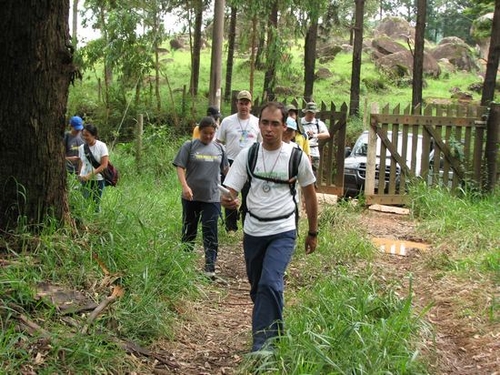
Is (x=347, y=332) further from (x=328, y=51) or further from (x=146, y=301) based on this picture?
(x=328, y=51)

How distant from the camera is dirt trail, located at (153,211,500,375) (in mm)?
4492

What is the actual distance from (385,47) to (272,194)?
4155cm

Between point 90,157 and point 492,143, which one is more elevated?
point 492,143

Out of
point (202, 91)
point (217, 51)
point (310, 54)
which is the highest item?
point (310, 54)

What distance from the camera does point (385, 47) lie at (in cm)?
4353

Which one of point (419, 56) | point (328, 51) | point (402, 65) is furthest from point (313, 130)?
point (328, 51)

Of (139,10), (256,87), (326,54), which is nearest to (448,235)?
(139,10)

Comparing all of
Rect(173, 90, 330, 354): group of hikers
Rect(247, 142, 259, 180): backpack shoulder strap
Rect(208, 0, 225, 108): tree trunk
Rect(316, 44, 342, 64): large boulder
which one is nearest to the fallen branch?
Rect(173, 90, 330, 354): group of hikers

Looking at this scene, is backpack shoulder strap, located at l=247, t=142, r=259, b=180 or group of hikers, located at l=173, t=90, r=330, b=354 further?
backpack shoulder strap, located at l=247, t=142, r=259, b=180

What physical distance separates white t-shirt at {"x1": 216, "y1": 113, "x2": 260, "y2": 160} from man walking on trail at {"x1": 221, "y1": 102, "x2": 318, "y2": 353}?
342 cm

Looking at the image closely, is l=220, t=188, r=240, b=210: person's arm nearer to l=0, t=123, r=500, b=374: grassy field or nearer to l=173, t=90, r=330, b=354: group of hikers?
l=173, t=90, r=330, b=354: group of hikers

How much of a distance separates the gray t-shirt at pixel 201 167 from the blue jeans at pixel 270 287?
2.21m

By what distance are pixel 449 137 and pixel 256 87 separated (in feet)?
71.7

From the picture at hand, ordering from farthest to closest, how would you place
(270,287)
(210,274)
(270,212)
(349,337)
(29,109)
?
1. (210,274)
2. (29,109)
3. (270,212)
4. (270,287)
5. (349,337)
